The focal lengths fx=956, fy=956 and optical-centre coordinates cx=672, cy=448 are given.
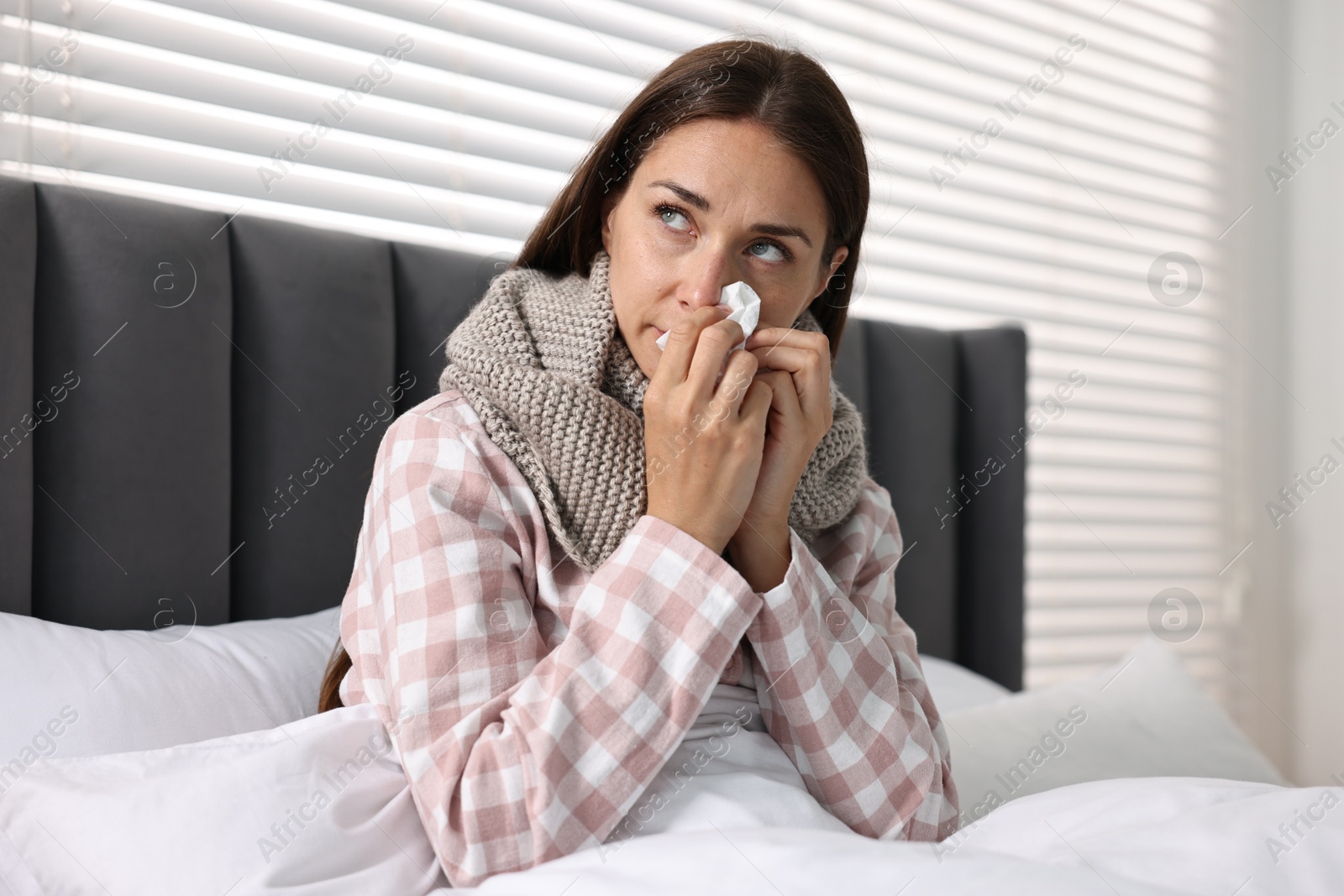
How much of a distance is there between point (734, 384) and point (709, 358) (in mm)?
36

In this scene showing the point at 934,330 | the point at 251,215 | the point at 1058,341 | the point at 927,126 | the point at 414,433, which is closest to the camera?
the point at 414,433

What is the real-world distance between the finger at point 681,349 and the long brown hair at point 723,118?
0.24 metres

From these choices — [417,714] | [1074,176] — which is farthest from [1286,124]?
[417,714]

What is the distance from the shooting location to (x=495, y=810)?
29.9 inches

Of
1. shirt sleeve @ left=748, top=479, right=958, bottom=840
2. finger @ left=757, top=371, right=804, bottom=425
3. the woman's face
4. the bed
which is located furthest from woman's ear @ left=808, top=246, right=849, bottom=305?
the bed

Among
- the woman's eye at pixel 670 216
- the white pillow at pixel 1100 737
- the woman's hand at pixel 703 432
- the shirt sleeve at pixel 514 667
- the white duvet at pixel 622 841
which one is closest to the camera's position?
the white duvet at pixel 622 841

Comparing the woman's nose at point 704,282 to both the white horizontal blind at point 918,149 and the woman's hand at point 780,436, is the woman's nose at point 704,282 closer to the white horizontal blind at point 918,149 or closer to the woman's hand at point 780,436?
the woman's hand at point 780,436

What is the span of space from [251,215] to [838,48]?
4.19ft

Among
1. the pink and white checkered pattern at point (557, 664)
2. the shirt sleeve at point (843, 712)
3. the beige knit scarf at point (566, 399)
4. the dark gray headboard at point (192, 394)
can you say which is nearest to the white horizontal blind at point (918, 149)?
the dark gray headboard at point (192, 394)

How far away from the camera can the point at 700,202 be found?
97cm

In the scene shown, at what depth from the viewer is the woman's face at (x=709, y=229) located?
38.0 inches

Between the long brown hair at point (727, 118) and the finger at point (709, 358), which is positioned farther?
the long brown hair at point (727, 118)

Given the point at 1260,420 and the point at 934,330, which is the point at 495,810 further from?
the point at 1260,420

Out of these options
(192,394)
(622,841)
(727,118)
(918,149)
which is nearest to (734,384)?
(727,118)
